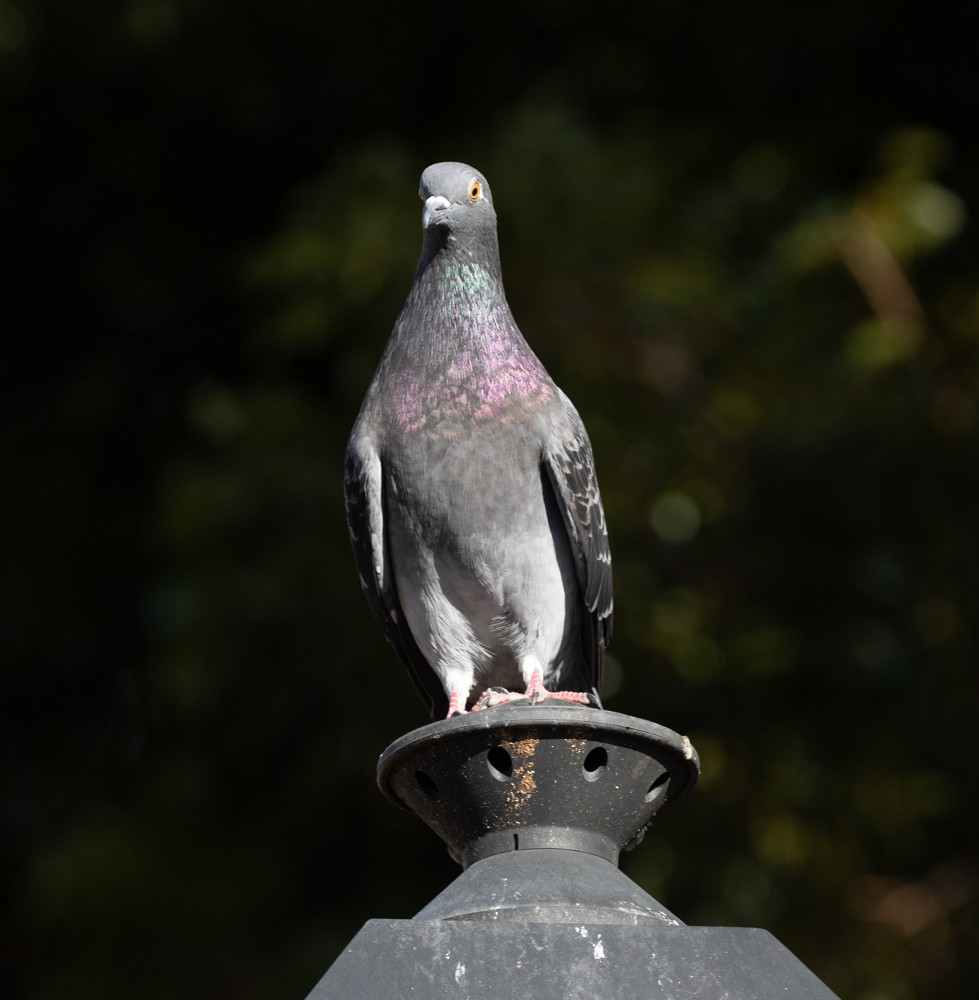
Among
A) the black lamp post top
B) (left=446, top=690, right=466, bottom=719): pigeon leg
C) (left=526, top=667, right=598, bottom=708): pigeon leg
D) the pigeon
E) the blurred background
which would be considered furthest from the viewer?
the blurred background

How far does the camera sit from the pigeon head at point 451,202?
395cm

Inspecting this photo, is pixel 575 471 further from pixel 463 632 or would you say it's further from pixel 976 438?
pixel 976 438

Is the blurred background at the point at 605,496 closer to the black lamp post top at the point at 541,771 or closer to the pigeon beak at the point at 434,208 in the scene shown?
the pigeon beak at the point at 434,208

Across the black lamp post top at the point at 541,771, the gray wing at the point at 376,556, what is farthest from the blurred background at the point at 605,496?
the black lamp post top at the point at 541,771

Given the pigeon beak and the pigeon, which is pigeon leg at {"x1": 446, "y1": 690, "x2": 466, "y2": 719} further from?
the pigeon beak

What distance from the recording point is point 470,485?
3.94 m

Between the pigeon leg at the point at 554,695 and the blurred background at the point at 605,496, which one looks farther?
the blurred background at the point at 605,496

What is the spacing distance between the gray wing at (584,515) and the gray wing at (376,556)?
422 mm

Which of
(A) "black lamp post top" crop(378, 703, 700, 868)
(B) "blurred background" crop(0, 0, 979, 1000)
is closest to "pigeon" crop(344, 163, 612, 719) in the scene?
(A) "black lamp post top" crop(378, 703, 700, 868)

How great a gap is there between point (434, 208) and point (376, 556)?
87cm

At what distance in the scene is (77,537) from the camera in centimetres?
888

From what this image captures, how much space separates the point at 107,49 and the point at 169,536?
95.9 inches

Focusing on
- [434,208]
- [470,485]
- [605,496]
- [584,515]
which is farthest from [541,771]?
[605,496]

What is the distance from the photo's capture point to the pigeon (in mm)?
3912
